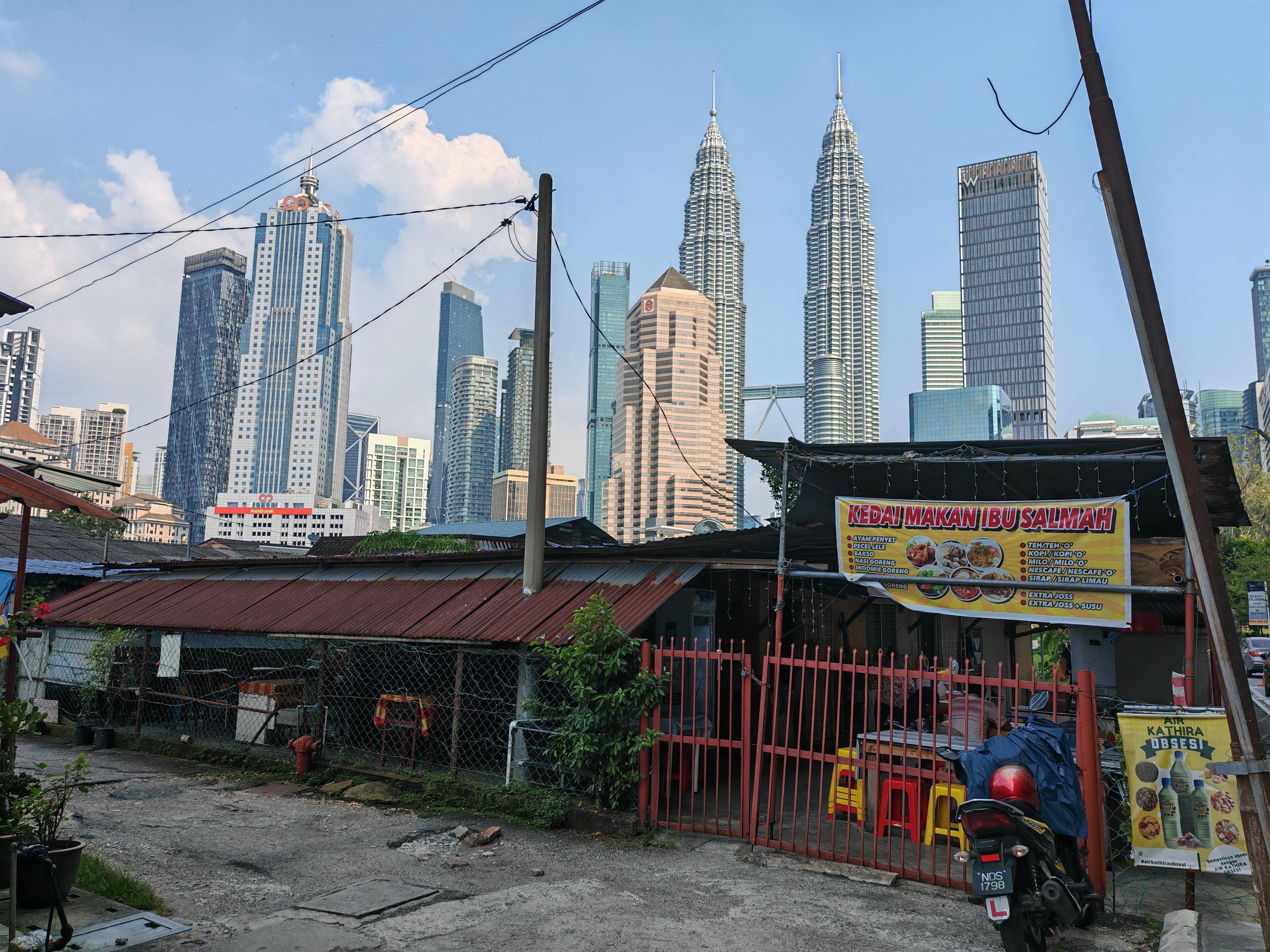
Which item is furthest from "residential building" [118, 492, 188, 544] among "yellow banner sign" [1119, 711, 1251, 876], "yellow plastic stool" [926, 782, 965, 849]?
"yellow banner sign" [1119, 711, 1251, 876]

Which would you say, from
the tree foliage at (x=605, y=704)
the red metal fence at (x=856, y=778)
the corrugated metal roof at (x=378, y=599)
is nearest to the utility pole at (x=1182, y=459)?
the red metal fence at (x=856, y=778)

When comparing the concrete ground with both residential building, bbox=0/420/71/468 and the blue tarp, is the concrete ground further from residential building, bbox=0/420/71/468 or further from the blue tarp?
residential building, bbox=0/420/71/468

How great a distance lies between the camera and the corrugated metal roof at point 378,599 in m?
9.72

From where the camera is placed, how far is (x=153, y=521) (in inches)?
6619

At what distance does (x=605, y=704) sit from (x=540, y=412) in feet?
12.7

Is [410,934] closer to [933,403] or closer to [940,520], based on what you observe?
[940,520]

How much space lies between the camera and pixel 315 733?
1087 centimetres

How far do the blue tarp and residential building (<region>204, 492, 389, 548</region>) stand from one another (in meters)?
161

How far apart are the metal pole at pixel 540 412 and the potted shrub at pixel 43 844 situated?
5.43m

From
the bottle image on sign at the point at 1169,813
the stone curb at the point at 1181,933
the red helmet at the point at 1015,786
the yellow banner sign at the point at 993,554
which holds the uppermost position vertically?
the yellow banner sign at the point at 993,554

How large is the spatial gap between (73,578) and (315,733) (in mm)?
15336

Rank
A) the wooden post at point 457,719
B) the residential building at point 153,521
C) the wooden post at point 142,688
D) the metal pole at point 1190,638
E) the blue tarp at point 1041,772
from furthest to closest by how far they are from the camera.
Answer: the residential building at point 153,521 → the wooden post at point 142,688 → the wooden post at point 457,719 → the metal pole at point 1190,638 → the blue tarp at point 1041,772

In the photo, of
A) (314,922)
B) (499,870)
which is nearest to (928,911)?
(499,870)

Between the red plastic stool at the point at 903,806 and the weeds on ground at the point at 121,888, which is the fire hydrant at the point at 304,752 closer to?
the weeds on ground at the point at 121,888
